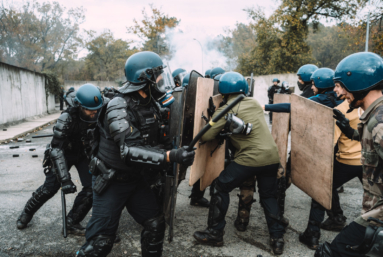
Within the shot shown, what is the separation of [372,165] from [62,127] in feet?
9.32

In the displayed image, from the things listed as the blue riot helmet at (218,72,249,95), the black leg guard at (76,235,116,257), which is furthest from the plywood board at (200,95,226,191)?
the black leg guard at (76,235,116,257)

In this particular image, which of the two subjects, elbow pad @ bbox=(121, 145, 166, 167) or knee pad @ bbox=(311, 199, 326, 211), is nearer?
elbow pad @ bbox=(121, 145, 166, 167)

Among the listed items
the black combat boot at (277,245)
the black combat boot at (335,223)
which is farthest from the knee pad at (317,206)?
the black combat boot at (335,223)

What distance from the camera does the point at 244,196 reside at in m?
3.41

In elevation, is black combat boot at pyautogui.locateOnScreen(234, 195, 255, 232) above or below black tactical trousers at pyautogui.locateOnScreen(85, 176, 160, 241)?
below

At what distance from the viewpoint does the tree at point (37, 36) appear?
30.0 meters

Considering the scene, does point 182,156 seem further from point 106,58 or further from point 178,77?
point 106,58

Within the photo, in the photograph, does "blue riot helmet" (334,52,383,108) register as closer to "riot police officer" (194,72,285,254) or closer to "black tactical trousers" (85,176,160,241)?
"riot police officer" (194,72,285,254)

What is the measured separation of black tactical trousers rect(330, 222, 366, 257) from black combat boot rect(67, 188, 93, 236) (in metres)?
2.55

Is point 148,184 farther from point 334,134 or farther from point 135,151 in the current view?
point 334,134

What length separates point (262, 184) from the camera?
302cm

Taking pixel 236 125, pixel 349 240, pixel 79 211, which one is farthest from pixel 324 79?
pixel 79 211

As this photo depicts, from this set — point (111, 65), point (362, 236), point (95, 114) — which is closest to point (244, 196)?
point (362, 236)

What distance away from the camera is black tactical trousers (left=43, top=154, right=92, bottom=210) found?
3.31m
